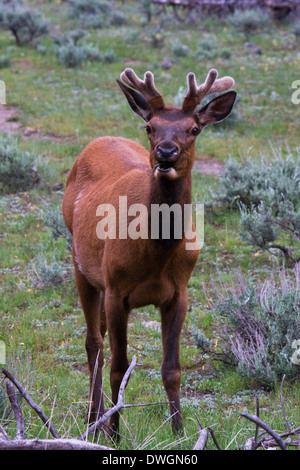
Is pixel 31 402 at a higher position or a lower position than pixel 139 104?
lower

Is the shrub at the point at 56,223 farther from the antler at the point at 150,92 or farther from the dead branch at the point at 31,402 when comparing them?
the dead branch at the point at 31,402

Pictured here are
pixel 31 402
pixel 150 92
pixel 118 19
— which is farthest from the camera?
pixel 118 19

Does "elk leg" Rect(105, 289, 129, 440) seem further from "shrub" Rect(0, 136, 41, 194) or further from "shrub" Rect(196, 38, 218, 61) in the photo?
"shrub" Rect(196, 38, 218, 61)

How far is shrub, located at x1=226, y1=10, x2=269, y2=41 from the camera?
20562 mm

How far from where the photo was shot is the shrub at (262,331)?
5.92 meters

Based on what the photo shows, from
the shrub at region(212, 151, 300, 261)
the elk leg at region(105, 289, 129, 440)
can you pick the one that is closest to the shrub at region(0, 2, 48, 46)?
the shrub at region(212, 151, 300, 261)

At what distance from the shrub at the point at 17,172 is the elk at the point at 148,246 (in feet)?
16.2

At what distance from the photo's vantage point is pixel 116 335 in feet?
16.5

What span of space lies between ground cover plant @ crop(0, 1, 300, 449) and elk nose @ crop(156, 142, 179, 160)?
153cm

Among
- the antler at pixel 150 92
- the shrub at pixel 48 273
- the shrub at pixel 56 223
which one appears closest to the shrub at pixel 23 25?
the shrub at pixel 56 223

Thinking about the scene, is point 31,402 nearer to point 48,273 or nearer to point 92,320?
point 92,320

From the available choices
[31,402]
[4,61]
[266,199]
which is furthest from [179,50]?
[31,402]

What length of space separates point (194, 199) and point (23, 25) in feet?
38.9

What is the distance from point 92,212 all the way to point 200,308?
2.20 meters
